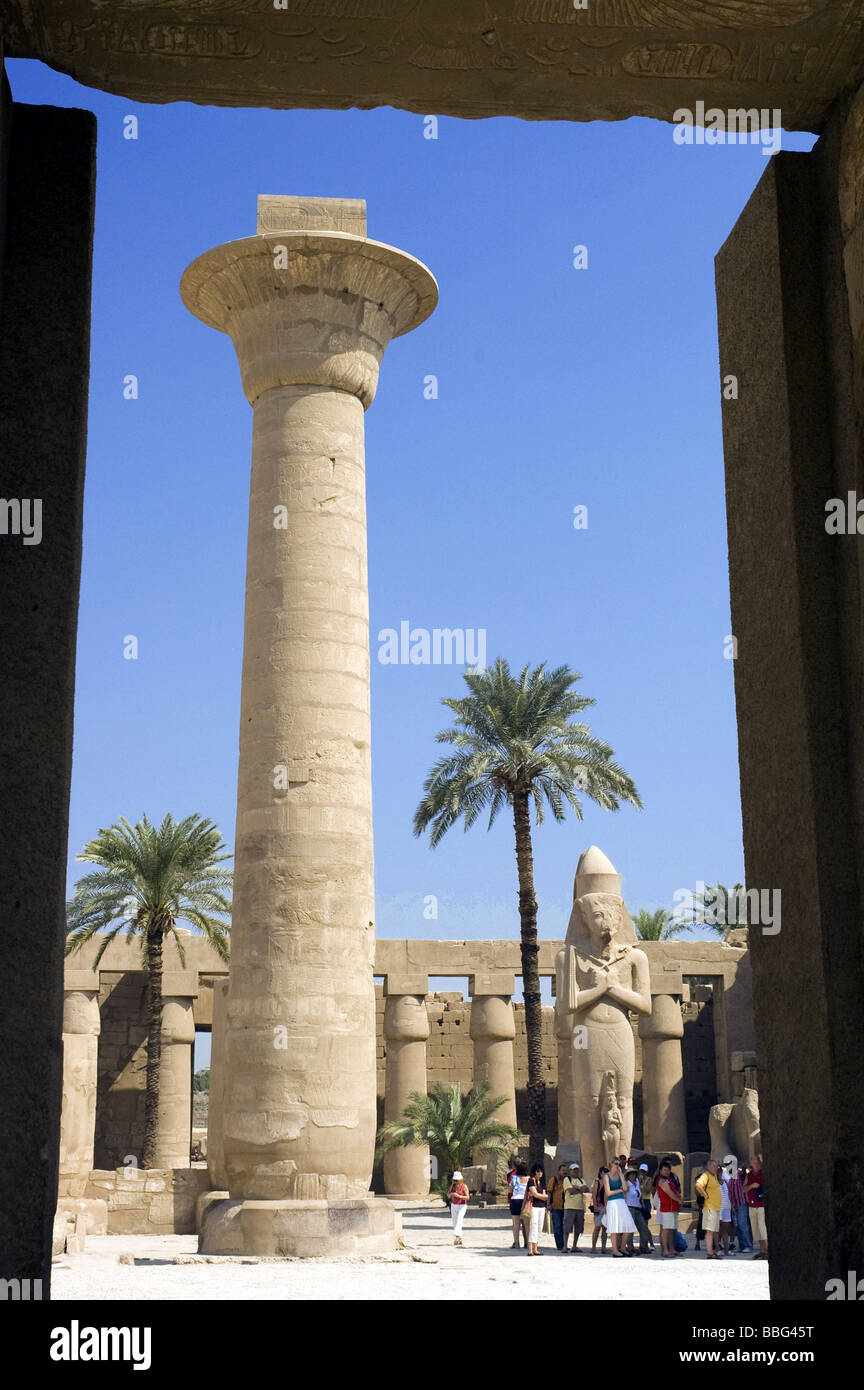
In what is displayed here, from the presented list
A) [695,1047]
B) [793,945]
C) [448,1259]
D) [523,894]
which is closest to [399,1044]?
[523,894]

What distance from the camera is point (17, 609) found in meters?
3.71

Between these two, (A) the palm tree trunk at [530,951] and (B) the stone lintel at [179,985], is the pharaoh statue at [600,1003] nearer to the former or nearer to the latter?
(A) the palm tree trunk at [530,951]

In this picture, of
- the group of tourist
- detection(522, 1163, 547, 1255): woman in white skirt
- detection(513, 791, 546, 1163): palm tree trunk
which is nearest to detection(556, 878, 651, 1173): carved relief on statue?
the group of tourist

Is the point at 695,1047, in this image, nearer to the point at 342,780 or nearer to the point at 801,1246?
the point at 342,780

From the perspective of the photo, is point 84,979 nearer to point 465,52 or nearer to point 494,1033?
point 494,1033

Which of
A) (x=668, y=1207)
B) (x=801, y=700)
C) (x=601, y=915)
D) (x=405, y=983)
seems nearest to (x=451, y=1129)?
(x=405, y=983)

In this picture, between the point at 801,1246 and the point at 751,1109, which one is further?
the point at 751,1109

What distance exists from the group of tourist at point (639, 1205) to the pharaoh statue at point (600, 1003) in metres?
0.45

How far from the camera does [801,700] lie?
3.95 m

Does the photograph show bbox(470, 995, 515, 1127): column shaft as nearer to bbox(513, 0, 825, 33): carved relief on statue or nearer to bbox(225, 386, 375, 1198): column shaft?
bbox(225, 386, 375, 1198): column shaft

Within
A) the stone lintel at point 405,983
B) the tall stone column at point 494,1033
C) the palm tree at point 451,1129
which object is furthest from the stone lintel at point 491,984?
the palm tree at point 451,1129

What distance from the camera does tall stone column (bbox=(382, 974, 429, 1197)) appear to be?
27.1 meters

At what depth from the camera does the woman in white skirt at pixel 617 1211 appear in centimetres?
1602

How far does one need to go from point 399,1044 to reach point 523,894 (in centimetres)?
478
